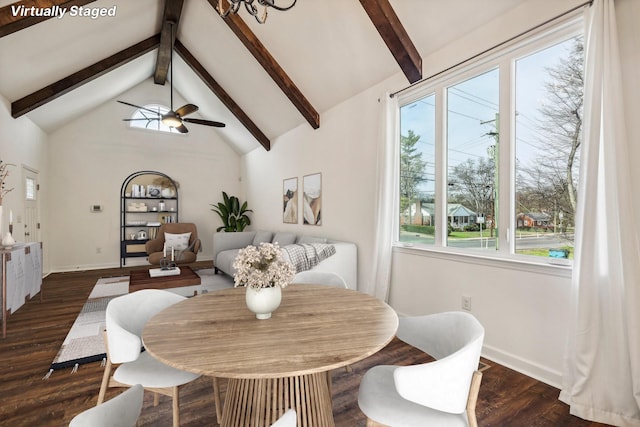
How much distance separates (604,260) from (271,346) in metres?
1.98

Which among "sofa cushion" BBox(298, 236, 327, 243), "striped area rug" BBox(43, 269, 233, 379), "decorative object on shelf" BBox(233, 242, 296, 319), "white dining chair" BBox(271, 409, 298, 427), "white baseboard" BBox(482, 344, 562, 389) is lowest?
"striped area rug" BBox(43, 269, 233, 379)

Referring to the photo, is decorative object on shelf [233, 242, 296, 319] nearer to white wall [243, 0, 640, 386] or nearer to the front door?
white wall [243, 0, 640, 386]

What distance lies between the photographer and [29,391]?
6.63 feet

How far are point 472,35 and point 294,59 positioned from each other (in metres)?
2.23

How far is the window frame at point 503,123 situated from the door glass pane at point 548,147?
0.05m

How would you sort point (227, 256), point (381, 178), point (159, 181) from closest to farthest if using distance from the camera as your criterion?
point (381, 178) < point (227, 256) < point (159, 181)

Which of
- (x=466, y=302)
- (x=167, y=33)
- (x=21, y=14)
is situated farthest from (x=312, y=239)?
(x=167, y=33)

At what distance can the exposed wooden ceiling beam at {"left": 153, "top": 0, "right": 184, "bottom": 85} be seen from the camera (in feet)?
13.8

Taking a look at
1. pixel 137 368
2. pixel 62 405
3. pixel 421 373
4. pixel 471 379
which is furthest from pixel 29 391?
pixel 471 379

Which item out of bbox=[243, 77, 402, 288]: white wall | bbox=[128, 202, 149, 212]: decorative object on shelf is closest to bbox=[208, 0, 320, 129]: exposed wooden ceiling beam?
bbox=[243, 77, 402, 288]: white wall

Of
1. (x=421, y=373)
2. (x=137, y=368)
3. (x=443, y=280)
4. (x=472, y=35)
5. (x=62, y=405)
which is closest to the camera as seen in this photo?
(x=421, y=373)

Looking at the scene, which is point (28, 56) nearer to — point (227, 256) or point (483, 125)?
point (227, 256)

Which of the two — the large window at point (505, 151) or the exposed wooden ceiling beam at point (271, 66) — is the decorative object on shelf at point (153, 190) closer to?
the exposed wooden ceiling beam at point (271, 66)

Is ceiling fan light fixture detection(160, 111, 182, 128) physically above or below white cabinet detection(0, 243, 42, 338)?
above
